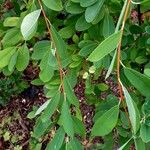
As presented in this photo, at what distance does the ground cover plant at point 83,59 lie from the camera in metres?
0.95

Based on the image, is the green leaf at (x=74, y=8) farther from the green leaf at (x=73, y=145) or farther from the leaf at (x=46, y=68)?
the green leaf at (x=73, y=145)

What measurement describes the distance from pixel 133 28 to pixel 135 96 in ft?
0.75

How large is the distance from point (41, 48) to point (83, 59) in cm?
24

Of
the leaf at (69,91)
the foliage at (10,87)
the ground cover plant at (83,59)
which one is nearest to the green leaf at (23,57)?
the ground cover plant at (83,59)

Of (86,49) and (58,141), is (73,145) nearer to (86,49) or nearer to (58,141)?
(58,141)

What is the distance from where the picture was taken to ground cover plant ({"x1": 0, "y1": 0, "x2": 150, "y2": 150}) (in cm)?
95

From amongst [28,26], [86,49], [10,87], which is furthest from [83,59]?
[10,87]

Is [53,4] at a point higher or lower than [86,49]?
higher

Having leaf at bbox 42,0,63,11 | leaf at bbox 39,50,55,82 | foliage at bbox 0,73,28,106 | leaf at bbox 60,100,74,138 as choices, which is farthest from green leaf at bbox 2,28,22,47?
foliage at bbox 0,73,28,106

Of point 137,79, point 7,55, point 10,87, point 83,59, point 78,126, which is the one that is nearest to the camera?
point 137,79

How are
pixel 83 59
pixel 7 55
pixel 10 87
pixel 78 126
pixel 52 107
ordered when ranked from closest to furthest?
1. pixel 52 107
2. pixel 78 126
3. pixel 7 55
4. pixel 83 59
5. pixel 10 87

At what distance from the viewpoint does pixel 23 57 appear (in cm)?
128

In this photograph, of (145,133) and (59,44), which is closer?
(145,133)

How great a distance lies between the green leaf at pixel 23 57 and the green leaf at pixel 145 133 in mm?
449
